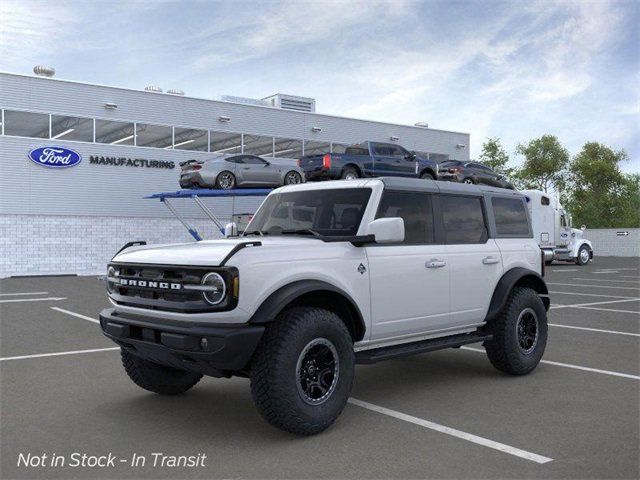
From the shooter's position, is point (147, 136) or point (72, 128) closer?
point (72, 128)

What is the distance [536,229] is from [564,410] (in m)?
23.9

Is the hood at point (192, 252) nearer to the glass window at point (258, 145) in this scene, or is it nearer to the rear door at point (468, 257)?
the rear door at point (468, 257)

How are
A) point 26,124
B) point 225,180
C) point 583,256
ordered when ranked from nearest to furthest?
point 225,180
point 26,124
point 583,256

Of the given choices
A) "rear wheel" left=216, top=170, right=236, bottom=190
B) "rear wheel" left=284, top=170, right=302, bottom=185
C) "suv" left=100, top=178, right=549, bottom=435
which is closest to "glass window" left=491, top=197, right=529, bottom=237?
"suv" left=100, top=178, right=549, bottom=435

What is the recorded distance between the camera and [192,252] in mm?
4793

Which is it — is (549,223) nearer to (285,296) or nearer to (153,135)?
(153,135)

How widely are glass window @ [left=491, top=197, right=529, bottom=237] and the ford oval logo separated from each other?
23400mm

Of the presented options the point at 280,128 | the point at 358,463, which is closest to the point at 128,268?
the point at 358,463

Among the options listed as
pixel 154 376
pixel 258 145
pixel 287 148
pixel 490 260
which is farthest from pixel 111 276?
pixel 287 148

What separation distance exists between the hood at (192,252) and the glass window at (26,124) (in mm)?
23247

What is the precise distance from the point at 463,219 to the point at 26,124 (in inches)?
949

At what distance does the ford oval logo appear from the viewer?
26.1 m

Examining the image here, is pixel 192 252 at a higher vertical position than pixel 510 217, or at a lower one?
lower

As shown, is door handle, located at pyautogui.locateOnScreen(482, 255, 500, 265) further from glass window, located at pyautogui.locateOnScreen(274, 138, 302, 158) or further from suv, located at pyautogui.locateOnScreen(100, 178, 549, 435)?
glass window, located at pyautogui.locateOnScreen(274, 138, 302, 158)
